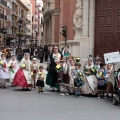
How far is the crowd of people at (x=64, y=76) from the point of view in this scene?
12758 mm

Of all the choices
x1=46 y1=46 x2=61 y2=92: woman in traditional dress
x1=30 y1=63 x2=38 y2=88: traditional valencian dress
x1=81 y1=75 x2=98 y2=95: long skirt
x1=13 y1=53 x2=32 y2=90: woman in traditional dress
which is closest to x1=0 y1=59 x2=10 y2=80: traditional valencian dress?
x1=13 y1=53 x2=32 y2=90: woman in traditional dress

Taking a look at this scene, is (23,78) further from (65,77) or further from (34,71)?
(65,77)

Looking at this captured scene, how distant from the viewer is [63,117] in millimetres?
9055

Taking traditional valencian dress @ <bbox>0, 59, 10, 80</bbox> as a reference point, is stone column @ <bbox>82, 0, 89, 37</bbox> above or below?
above

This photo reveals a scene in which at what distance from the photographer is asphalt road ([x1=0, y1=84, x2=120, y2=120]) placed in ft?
30.0

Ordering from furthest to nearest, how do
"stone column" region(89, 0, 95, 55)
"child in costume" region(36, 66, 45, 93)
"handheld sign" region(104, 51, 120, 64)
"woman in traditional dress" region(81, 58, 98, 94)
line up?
"stone column" region(89, 0, 95, 55) → "child in costume" region(36, 66, 45, 93) → "woman in traditional dress" region(81, 58, 98, 94) → "handheld sign" region(104, 51, 120, 64)

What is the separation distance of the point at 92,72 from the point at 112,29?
858cm

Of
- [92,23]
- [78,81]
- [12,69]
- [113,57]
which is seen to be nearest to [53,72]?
[78,81]

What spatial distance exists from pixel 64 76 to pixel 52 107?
323cm

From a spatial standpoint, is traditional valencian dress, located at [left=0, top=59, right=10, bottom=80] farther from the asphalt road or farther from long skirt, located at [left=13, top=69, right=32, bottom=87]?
the asphalt road

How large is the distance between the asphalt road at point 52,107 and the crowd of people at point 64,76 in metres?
0.41

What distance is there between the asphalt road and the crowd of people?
1.34 ft

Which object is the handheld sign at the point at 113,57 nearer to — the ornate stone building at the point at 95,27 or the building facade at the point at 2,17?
the ornate stone building at the point at 95,27

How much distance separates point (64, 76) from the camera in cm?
1358
